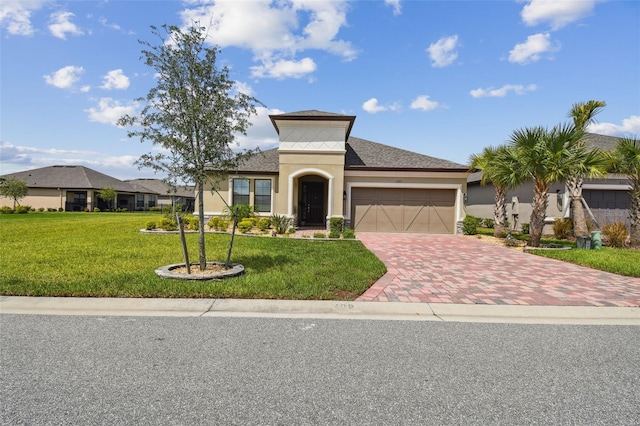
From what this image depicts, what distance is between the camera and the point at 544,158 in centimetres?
1312

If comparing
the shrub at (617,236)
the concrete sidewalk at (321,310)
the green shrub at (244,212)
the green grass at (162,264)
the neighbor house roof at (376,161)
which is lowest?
the concrete sidewalk at (321,310)

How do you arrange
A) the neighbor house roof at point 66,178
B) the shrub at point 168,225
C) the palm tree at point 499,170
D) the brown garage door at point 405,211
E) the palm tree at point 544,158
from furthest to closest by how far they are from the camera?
the neighbor house roof at point 66,178 → the brown garage door at point 405,211 → the shrub at point 168,225 → the palm tree at point 499,170 → the palm tree at point 544,158

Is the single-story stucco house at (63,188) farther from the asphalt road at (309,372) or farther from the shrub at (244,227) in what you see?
the asphalt road at (309,372)

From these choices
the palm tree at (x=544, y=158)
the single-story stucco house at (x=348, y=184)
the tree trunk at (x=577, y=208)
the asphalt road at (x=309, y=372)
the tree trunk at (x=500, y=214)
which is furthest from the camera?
the single-story stucco house at (x=348, y=184)

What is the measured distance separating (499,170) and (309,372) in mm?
14465

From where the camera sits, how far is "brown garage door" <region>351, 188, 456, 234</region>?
63.7 ft

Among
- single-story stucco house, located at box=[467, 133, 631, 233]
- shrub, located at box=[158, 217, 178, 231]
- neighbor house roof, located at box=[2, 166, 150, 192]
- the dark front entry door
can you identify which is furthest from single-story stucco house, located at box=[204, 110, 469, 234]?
neighbor house roof, located at box=[2, 166, 150, 192]

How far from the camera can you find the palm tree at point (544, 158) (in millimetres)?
12961

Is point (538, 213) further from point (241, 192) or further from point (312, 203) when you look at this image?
point (241, 192)

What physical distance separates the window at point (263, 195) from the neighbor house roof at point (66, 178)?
31066 mm

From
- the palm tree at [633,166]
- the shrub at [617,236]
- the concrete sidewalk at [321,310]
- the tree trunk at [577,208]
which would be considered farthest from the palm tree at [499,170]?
the concrete sidewalk at [321,310]

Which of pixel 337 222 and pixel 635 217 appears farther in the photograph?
pixel 337 222

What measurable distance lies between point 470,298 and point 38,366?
6.56m

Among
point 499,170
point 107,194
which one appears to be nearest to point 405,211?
point 499,170
